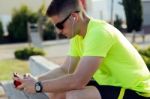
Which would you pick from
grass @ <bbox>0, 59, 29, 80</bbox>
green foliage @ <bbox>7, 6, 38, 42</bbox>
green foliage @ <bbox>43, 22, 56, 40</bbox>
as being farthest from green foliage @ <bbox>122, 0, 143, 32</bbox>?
green foliage @ <bbox>7, 6, 38, 42</bbox>

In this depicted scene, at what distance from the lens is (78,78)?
3357 millimetres

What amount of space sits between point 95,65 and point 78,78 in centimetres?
16

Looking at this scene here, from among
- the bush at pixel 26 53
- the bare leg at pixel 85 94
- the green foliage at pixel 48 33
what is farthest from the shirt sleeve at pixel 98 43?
the green foliage at pixel 48 33

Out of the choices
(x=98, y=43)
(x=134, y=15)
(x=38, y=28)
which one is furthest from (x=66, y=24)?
(x=38, y=28)

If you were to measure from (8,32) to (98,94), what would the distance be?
28153mm

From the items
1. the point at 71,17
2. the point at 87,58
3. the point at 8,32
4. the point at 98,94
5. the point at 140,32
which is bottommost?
the point at 8,32

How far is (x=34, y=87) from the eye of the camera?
Answer: 3445 millimetres

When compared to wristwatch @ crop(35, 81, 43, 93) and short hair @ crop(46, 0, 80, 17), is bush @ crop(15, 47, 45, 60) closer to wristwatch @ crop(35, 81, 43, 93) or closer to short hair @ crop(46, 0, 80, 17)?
wristwatch @ crop(35, 81, 43, 93)

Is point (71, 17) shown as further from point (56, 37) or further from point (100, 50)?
point (56, 37)

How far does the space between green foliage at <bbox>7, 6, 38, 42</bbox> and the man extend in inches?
1060

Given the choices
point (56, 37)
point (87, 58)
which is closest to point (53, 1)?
point (87, 58)

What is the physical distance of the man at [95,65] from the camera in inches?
130

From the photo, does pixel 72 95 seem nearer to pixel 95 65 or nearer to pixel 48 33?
pixel 95 65

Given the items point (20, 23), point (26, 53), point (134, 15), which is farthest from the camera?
point (20, 23)
